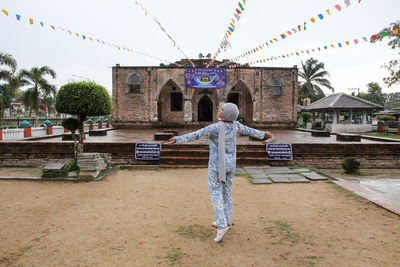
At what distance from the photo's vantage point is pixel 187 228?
10.4 ft

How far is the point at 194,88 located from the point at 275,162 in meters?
12.6

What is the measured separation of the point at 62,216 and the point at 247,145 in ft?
17.2

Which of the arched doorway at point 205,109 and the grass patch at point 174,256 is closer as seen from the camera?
the grass patch at point 174,256

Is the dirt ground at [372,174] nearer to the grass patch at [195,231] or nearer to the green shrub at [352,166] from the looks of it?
the green shrub at [352,166]

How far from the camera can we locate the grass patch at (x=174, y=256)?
2408mm

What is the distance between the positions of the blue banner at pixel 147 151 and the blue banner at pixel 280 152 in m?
3.26

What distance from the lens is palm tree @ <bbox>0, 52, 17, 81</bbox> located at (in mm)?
14593

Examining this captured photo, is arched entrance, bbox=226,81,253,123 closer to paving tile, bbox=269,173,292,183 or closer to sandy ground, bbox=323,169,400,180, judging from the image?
sandy ground, bbox=323,169,400,180

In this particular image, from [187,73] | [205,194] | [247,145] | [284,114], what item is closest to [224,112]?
[205,194]

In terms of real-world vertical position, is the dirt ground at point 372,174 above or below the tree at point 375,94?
below

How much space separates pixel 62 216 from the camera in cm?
356

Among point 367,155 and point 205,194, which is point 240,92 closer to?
point 367,155

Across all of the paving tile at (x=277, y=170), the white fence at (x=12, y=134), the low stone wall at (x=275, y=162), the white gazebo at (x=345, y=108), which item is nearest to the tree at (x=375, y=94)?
the white gazebo at (x=345, y=108)

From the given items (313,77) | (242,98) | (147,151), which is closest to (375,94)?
(313,77)
